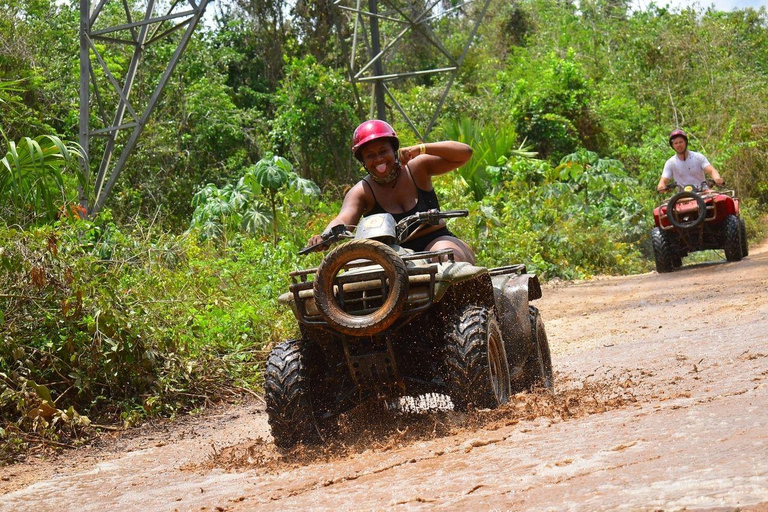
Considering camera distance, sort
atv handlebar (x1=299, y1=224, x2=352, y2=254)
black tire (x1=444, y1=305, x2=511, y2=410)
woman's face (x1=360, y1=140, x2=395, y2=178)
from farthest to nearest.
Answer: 1. woman's face (x1=360, y1=140, x2=395, y2=178)
2. atv handlebar (x1=299, y1=224, x2=352, y2=254)
3. black tire (x1=444, y1=305, x2=511, y2=410)

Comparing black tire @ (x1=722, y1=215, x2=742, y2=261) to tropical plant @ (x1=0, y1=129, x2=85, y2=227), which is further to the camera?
black tire @ (x1=722, y1=215, x2=742, y2=261)

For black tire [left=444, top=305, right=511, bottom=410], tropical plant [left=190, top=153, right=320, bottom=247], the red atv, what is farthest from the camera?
the red atv

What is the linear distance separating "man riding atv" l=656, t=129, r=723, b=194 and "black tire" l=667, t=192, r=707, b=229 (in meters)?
0.22

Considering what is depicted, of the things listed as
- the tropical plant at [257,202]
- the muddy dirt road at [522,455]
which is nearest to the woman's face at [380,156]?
the muddy dirt road at [522,455]

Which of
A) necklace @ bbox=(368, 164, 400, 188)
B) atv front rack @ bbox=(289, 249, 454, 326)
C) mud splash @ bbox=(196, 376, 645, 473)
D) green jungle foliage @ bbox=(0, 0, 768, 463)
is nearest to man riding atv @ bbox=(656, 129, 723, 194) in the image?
green jungle foliage @ bbox=(0, 0, 768, 463)

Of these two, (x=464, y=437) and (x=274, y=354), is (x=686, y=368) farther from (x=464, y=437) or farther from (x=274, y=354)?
(x=274, y=354)

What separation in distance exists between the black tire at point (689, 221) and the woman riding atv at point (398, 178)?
8.56 m

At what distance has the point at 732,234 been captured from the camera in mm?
14438

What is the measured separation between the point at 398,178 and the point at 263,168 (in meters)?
7.31

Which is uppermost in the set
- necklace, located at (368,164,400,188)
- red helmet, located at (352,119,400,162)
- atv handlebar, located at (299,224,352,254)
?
red helmet, located at (352,119,400,162)

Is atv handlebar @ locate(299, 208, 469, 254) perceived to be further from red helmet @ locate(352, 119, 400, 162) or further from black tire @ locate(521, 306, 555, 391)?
black tire @ locate(521, 306, 555, 391)

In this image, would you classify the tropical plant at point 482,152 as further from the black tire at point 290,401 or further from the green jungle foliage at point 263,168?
the black tire at point 290,401

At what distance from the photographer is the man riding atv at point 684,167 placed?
14.4 meters

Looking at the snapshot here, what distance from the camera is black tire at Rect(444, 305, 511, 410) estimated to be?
16.7ft
